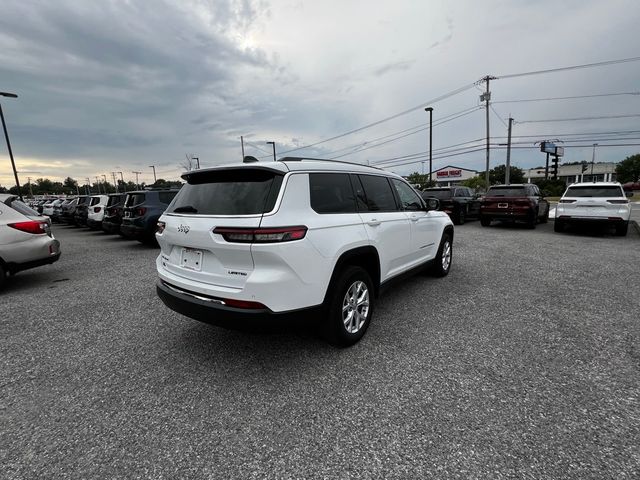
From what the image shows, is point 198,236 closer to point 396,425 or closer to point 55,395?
point 55,395

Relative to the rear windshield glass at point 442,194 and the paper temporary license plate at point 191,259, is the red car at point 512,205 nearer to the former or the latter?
the rear windshield glass at point 442,194

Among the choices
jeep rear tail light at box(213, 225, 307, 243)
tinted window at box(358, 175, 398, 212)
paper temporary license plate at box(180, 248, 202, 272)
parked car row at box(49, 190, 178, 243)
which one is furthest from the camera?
parked car row at box(49, 190, 178, 243)

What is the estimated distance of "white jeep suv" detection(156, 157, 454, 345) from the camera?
8.09 feet

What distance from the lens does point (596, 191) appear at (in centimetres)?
992

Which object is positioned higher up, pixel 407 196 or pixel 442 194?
pixel 407 196

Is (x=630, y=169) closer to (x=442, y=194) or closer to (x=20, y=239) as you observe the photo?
(x=442, y=194)

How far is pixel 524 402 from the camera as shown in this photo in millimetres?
2389

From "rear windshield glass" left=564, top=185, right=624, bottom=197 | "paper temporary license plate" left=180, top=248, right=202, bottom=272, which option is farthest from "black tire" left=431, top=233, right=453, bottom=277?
"rear windshield glass" left=564, top=185, right=624, bottom=197

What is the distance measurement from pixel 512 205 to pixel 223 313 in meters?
12.1

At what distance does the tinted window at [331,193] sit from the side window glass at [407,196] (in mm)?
1218

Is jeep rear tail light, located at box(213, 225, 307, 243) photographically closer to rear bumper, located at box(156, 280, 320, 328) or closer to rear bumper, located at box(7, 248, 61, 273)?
rear bumper, located at box(156, 280, 320, 328)

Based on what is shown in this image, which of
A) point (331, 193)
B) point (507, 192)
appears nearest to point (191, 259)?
point (331, 193)

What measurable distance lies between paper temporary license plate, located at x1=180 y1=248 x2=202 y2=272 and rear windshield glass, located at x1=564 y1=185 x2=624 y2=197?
11.8 meters

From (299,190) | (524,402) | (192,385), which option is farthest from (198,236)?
(524,402)
